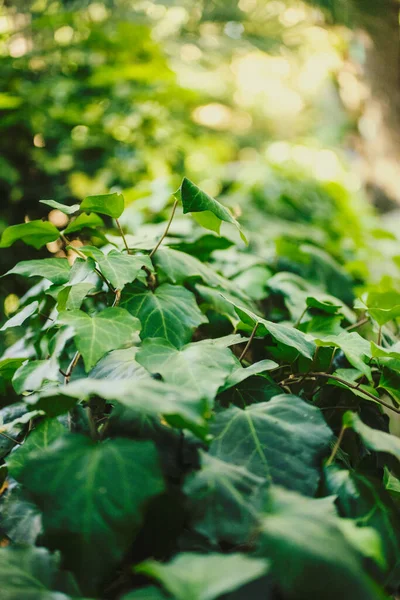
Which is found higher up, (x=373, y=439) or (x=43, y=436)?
(x=373, y=439)

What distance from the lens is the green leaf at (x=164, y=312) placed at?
794 millimetres

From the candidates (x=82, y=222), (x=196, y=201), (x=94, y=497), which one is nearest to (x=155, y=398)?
(x=94, y=497)

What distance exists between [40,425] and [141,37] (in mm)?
2629

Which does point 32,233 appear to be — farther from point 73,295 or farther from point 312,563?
point 312,563

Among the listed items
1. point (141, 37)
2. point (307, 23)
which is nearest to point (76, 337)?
point (141, 37)

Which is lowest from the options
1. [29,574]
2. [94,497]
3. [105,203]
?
[29,574]

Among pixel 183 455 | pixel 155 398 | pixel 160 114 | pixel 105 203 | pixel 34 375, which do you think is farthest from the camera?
pixel 160 114

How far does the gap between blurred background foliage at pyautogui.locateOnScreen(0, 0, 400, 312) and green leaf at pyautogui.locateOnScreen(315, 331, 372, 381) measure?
2.30 feet

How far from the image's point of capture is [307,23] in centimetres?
298

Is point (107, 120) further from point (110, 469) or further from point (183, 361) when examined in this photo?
point (110, 469)

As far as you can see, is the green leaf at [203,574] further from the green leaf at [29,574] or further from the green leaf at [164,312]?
the green leaf at [164,312]

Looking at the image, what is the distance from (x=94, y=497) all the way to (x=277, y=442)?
0.27 meters

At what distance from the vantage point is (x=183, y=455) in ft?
1.99

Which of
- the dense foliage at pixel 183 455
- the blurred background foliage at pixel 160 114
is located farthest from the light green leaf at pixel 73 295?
the blurred background foliage at pixel 160 114
